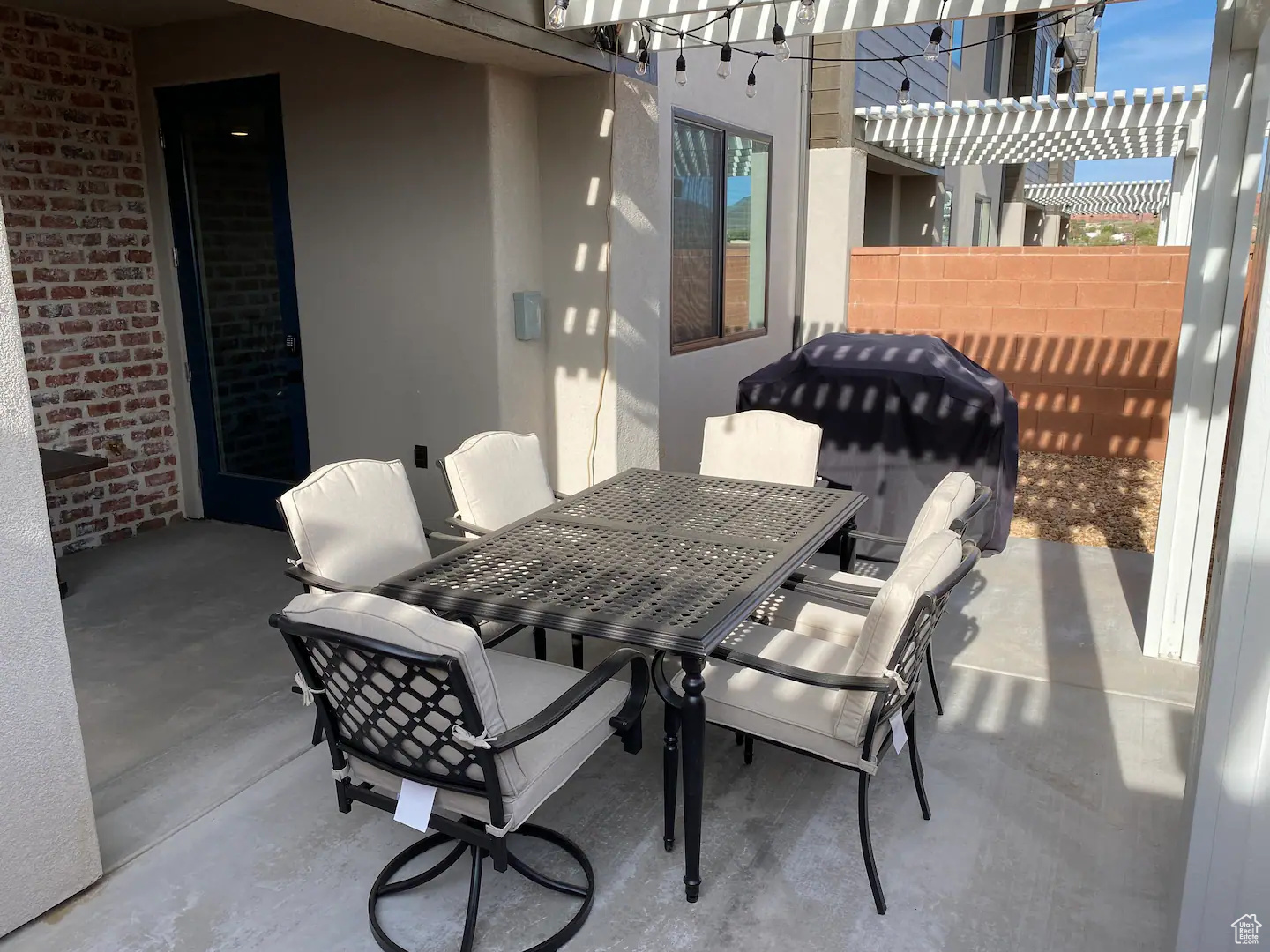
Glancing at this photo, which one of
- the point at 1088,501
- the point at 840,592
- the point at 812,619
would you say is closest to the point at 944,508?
the point at 840,592

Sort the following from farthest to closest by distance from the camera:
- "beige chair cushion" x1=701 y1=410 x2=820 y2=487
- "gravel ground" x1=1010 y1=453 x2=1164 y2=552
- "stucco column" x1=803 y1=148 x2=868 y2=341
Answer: "stucco column" x1=803 y1=148 x2=868 y2=341, "gravel ground" x1=1010 y1=453 x2=1164 y2=552, "beige chair cushion" x1=701 y1=410 x2=820 y2=487

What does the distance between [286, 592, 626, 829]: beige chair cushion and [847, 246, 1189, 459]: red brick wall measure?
5.96m

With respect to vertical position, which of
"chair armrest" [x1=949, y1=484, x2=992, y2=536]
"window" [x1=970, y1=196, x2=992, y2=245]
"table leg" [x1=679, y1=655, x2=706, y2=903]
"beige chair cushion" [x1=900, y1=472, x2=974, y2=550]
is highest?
"window" [x1=970, y1=196, x2=992, y2=245]

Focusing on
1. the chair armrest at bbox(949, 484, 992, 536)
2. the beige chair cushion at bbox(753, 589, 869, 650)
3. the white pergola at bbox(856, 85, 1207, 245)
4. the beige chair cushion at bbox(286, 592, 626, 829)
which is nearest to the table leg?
the beige chair cushion at bbox(286, 592, 626, 829)

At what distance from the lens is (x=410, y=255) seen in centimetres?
467

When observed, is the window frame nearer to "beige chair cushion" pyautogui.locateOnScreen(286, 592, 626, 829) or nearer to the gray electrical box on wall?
the gray electrical box on wall

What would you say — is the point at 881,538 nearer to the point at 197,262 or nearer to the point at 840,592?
the point at 840,592

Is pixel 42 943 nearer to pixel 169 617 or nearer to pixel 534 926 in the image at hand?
pixel 534 926

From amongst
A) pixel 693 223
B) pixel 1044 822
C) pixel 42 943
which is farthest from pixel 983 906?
pixel 693 223

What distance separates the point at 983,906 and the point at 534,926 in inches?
44.2

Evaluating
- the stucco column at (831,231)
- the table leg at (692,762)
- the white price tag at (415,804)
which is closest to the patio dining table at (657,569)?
the table leg at (692,762)

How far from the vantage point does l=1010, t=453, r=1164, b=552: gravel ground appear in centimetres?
559

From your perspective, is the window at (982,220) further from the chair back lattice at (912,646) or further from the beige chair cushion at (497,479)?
the chair back lattice at (912,646)

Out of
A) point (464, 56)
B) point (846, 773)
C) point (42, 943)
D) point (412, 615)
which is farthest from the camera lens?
point (464, 56)
